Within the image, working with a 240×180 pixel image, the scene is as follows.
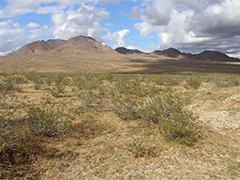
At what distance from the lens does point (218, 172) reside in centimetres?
457

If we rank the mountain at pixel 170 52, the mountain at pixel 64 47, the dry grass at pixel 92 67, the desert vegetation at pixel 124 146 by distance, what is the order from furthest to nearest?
the mountain at pixel 170 52, the mountain at pixel 64 47, the dry grass at pixel 92 67, the desert vegetation at pixel 124 146

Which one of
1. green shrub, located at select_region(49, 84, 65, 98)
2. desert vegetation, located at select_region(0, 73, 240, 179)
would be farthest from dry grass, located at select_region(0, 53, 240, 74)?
desert vegetation, located at select_region(0, 73, 240, 179)

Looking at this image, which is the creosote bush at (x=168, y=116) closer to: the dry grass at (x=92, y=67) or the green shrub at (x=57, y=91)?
the green shrub at (x=57, y=91)

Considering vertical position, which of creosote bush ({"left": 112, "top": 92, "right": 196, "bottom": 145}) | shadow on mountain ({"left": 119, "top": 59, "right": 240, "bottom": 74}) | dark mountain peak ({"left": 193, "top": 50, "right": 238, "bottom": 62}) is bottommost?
creosote bush ({"left": 112, "top": 92, "right": 196, "bottom": 145})

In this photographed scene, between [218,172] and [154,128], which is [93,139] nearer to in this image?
[154,128]

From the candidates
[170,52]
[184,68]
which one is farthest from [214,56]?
[184,68]

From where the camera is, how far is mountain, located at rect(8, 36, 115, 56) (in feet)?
421

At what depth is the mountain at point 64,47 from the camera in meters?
128

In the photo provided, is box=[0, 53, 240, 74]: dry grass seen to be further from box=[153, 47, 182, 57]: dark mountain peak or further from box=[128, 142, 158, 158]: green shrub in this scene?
box=[153, 47, 182, 57]: dark mountain peak

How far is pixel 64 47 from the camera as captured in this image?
13538 cm

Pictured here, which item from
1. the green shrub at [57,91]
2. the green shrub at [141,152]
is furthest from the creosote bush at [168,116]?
the green shrub at [57,91]

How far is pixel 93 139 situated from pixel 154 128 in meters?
2.69

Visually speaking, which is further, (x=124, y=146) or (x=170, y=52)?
(x=170, y=52)

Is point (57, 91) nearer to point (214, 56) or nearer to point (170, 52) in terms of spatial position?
point (214, 56)
